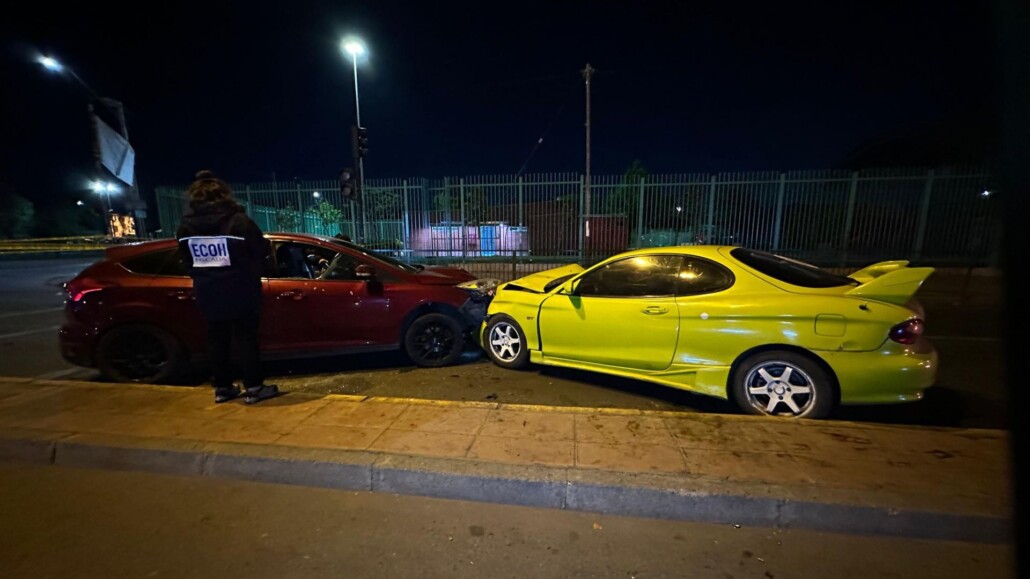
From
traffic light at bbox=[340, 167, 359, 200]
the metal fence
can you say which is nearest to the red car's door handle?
the metal fence

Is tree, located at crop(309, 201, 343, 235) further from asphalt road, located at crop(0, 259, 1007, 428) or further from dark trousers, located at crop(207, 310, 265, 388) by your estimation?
dark trousers, located at crop(207, 310, 265, 388)

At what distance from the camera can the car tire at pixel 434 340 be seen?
518cm

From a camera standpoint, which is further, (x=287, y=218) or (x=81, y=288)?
(x=287, y=218)

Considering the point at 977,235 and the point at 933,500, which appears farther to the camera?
the point at 977,235

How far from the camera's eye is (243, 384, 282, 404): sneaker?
3.79 metres

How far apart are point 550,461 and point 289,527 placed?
1.51 metres

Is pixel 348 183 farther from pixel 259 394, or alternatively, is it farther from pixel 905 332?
pixel 905 332

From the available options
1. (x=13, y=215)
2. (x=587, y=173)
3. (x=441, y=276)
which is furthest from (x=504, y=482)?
(x=13, y=215)

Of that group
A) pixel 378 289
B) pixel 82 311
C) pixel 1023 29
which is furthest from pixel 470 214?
pixel 1023 29

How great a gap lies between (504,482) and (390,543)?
0.70m

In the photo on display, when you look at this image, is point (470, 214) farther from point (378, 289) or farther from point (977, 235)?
point (977, 235)

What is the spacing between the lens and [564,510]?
103 inches

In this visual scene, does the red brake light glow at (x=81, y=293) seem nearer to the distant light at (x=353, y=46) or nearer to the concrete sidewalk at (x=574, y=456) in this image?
the concrete sidewalk at (x=574, y=456)

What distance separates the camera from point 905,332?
10.8 ft
